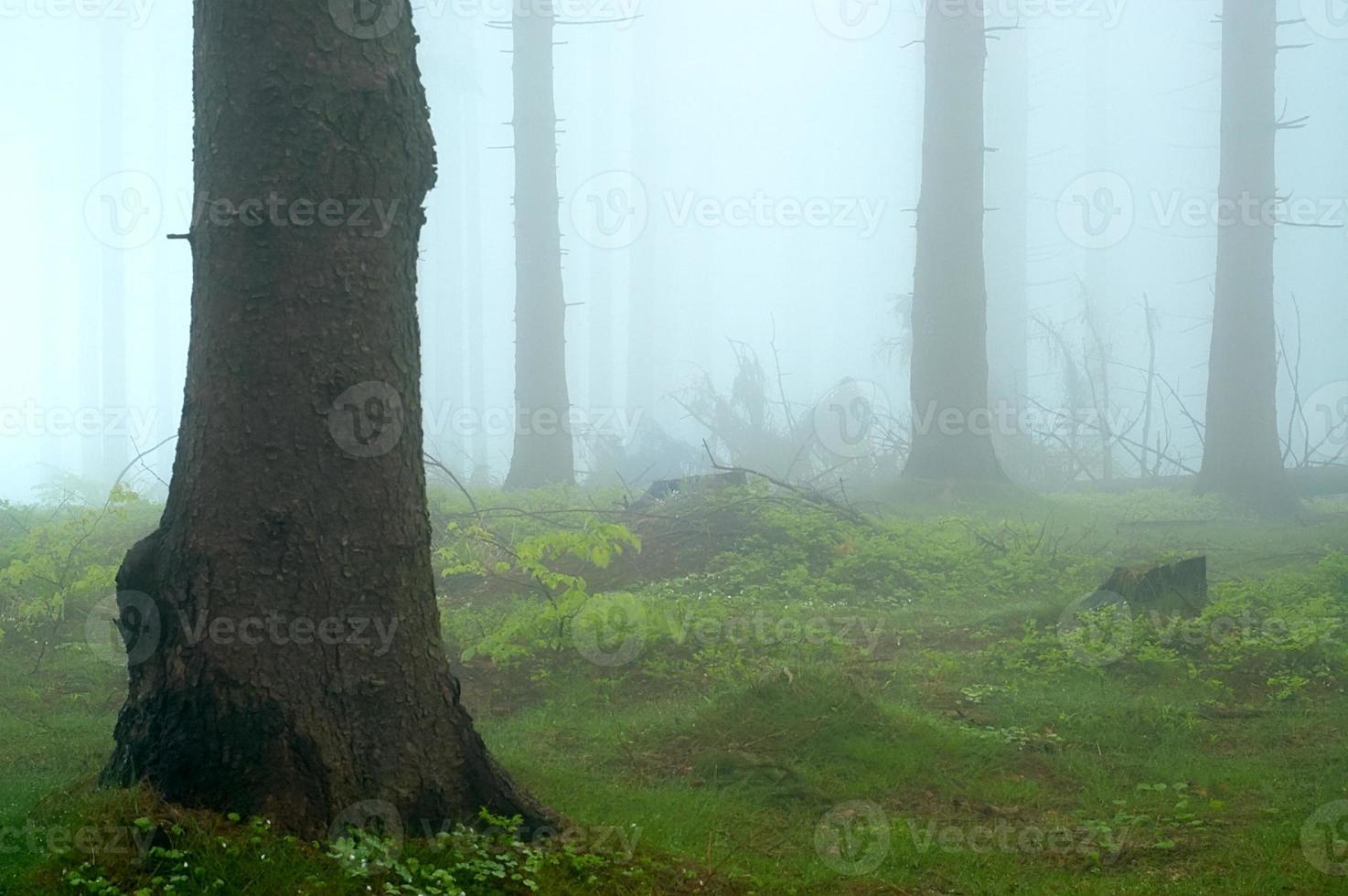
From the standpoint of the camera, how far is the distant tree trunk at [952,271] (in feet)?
52.6

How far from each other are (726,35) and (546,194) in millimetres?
74716

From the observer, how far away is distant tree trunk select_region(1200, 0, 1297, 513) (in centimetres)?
1727

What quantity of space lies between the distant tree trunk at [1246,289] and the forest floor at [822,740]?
6691 millimetres

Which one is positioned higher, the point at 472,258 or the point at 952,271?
the point at 472,258

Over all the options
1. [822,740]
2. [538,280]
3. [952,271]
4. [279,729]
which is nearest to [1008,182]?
[952,271]

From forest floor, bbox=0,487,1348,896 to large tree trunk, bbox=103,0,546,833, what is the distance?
0.29m

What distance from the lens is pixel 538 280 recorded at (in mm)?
19781

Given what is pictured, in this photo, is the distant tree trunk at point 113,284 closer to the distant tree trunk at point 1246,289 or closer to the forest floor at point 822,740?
the forest floor at point 822,740

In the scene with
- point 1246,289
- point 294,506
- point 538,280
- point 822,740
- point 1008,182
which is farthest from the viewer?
point 1008,182

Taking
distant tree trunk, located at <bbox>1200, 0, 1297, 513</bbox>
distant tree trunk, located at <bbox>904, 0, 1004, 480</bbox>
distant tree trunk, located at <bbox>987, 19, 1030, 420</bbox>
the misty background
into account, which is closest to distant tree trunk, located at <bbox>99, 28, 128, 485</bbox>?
the misty background

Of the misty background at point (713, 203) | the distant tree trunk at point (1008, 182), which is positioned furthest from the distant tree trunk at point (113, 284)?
the distant tree trunk at point (1008, 182)

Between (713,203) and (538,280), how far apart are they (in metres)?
55.8

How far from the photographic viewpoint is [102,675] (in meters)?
7.80

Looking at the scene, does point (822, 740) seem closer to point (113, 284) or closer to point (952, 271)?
point (952, 271)
